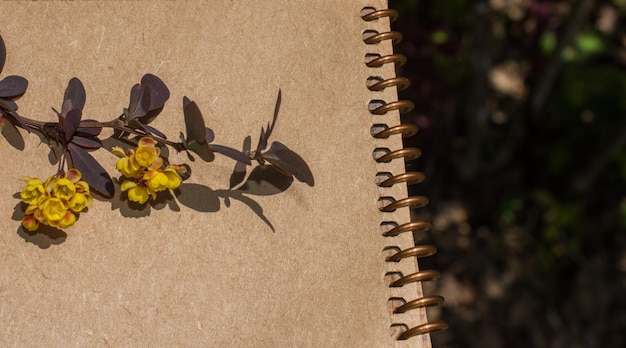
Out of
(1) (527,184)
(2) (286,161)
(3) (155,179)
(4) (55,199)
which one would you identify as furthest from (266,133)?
(1) (527,184)

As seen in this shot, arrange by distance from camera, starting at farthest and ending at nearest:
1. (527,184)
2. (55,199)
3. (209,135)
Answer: (527,184) < (209,135) < (55,199)

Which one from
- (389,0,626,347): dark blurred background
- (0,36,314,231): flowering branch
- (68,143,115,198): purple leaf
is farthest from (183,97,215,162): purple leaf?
(389,0,626,347): dark blurred background

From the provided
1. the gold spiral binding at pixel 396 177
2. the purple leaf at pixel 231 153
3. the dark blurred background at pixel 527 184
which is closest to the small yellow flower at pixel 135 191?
the purple leaf at pixel 231 153

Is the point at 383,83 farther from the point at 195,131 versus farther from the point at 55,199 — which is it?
the point at 55,199

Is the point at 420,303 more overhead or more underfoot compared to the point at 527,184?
more underfoot

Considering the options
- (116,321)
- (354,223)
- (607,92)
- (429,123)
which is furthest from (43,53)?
(607,92)

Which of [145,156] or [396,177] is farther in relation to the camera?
[396,177]
